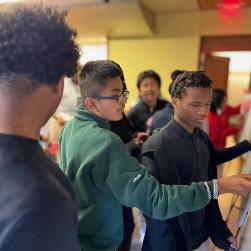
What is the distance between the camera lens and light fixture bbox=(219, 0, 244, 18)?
394 cm

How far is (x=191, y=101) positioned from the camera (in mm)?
1147

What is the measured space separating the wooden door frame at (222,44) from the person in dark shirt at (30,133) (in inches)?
172

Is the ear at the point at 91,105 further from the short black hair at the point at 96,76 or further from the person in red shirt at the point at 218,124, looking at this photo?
the person in red shirt at the point at 218,124

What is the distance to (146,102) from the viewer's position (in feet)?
8.14

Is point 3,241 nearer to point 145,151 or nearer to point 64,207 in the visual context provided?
point 64,207

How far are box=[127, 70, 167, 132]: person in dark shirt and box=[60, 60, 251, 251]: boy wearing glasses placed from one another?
1350 millimetres

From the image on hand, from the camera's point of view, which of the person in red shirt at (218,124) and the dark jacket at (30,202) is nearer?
the dark jacket at (30,202)

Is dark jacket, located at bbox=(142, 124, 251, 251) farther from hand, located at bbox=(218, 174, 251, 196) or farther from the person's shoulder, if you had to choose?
hand, located at bbox=(218, 174, 251, 196)

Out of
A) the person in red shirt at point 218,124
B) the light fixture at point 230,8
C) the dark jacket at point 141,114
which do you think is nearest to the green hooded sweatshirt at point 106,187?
the dark jacket at point 141,114

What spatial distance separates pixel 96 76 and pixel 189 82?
39cm

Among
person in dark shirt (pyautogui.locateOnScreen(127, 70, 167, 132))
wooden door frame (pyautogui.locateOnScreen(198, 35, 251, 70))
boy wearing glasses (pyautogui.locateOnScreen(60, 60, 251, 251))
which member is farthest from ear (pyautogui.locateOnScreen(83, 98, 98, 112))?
wooden door frame (pyautogui.locateOnScreen(198, 35, 251, 70))

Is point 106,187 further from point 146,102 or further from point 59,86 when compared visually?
point 146,102

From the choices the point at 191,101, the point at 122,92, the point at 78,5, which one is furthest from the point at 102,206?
the point at 78,5

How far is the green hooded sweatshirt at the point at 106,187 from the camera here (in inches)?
32.5
